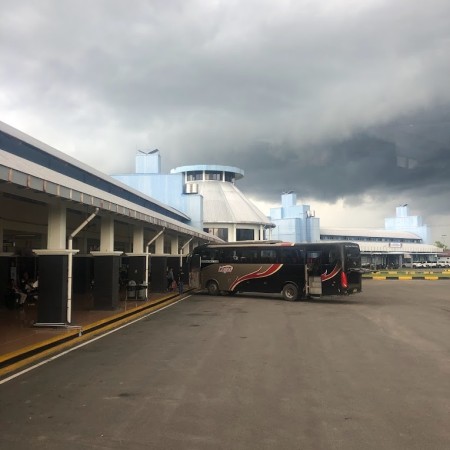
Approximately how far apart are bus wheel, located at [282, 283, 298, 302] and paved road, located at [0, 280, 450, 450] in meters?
9.77

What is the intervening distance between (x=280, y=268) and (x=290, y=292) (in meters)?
1.28

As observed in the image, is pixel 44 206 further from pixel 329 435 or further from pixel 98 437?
pixel 329 435

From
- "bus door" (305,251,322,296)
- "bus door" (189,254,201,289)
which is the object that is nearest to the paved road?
"bus door" (305,251,322,296)

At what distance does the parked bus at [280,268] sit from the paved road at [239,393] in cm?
890

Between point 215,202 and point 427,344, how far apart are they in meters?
47.9

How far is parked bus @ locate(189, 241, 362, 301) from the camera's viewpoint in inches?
807

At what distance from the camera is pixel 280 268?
22.2 metres

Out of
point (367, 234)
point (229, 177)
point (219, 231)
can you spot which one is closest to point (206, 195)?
point (219, 231)

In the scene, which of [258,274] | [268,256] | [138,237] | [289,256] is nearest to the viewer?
[138,237]

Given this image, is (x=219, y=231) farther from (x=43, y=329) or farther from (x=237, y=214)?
(x=43, y=329)

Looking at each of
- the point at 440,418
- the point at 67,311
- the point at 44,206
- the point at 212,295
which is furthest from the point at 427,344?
the point at 212,295

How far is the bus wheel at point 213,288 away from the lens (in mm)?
25050

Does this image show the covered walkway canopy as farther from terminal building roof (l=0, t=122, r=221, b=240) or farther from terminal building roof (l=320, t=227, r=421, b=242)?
terminal building roof (l=320, t=227, r=421, b=242)

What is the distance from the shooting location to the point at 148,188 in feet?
161
